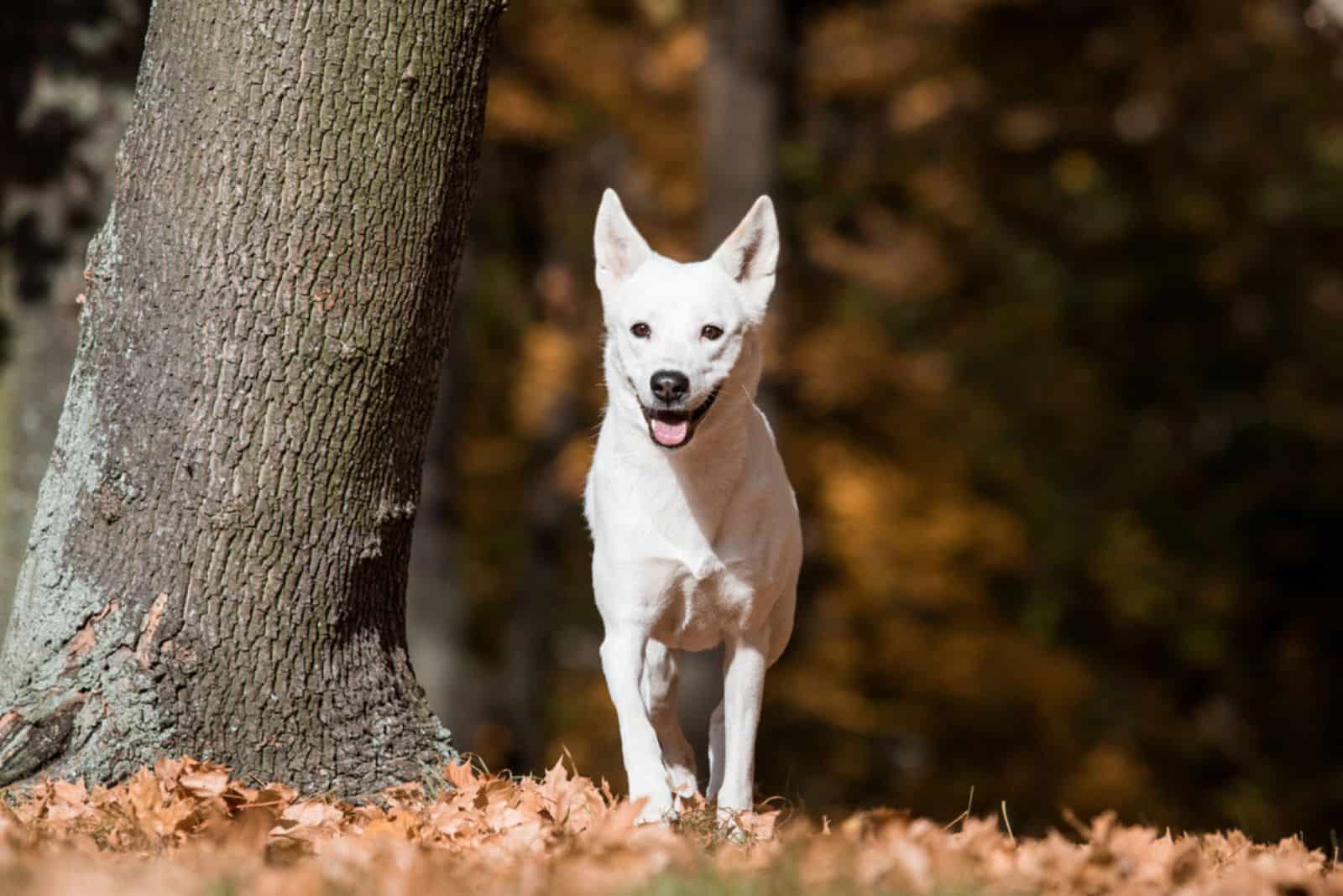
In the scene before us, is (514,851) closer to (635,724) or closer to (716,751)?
(635,724)

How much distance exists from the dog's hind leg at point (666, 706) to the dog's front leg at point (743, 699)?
0.29 metres

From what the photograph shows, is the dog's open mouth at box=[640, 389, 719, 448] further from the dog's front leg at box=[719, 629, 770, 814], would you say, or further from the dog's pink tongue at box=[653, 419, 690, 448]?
the dog's front leg at box=[719, 629, 770, 814]

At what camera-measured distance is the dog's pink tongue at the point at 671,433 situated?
4.61 metres

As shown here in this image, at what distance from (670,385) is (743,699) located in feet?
3.28

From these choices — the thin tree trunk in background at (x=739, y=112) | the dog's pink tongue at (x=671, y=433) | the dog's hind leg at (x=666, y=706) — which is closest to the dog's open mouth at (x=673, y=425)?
the dog's pink tongue at (x=671, y=433)

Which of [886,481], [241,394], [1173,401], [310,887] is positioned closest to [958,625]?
[886,481]

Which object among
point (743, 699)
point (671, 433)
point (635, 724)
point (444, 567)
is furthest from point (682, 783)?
point (444, 567)

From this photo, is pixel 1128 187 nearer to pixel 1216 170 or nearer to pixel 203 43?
pixel 1216 170

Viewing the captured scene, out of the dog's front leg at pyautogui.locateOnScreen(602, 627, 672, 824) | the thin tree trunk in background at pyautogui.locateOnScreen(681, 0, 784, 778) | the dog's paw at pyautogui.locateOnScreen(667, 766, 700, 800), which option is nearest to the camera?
the dog's front leg at pyautogui.locateOnScreen(602, 627, 672, 824)

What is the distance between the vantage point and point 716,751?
528cm

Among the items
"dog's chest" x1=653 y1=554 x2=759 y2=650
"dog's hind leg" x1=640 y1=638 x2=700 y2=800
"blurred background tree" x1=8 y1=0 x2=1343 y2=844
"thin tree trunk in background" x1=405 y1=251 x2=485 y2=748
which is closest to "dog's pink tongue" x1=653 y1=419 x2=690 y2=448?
"dog's chest" x1=653 y1=554 x2=759 y2=650

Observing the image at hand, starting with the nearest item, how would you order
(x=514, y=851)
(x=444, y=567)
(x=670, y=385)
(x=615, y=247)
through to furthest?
(x=514, y=851) < (x=670, y=385) < (x=615, y=247) < (x=444, y=567)

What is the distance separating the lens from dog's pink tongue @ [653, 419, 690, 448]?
181 inches

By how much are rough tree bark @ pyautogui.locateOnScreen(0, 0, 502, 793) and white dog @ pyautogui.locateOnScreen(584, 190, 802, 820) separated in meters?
0.71
